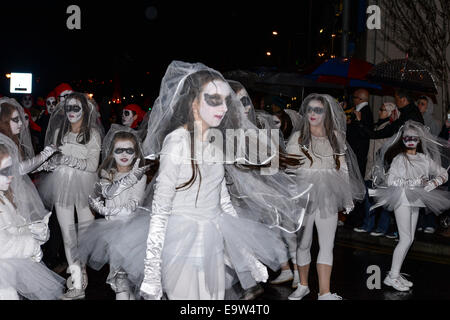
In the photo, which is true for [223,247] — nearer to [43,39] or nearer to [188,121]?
[188,121]

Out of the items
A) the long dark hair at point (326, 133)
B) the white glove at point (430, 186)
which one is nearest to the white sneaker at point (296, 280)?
the long dark hair at point (326, 133)

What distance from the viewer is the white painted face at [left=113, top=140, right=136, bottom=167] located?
6801 mm

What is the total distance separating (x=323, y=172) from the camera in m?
6.80

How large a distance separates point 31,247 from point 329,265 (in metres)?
3.22

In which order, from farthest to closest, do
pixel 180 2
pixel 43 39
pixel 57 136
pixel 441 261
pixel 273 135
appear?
pixel 180 2
pixel 43 39
pixel 441 261
pixel 57 136
pixel 273 135

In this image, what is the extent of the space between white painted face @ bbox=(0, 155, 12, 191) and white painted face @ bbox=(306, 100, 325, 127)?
A: 10.6 feet

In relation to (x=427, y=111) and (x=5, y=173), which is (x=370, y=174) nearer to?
(x=427, y=111)

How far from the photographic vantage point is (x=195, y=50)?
41000 mm

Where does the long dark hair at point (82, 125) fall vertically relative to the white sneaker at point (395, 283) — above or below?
above

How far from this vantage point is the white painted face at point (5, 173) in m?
4.59

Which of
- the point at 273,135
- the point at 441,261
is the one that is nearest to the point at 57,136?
the point at 273,135

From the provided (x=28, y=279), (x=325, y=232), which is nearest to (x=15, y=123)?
(x=28, y=279)

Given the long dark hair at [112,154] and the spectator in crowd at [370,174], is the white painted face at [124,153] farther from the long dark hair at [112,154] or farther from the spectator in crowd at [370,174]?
the spectator in crowd at [370,174]

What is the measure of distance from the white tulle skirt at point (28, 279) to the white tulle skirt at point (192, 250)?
31 cm
